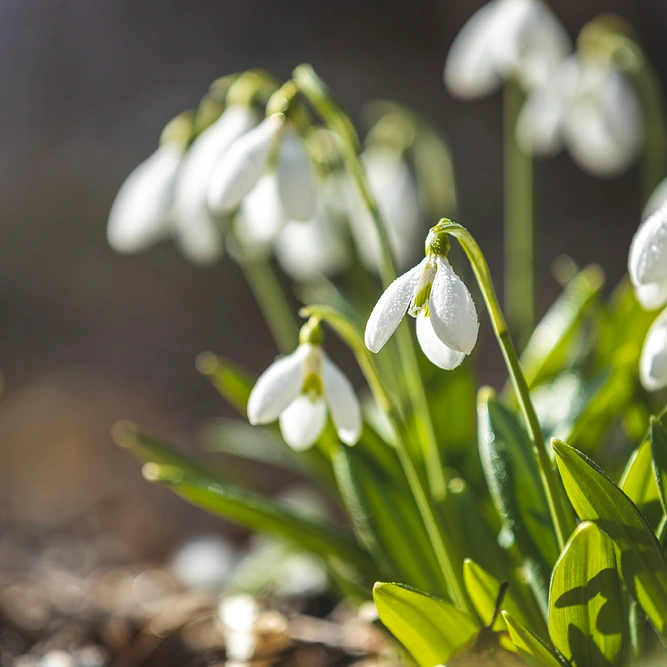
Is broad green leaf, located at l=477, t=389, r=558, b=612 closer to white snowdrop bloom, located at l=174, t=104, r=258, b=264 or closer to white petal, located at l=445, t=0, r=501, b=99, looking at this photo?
white snowdrop bloom, located at l=174, t=104, r=258, b=264

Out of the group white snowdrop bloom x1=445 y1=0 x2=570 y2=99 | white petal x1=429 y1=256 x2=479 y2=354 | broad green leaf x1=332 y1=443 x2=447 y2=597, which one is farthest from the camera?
white snowdrop bloom x1=445 y1=0 x2=570 y2=99

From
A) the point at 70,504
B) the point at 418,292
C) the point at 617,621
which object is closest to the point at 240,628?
the point at 617,621

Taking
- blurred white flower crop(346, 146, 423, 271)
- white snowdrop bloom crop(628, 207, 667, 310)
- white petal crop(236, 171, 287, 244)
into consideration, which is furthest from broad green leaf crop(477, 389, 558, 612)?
blurred white flower crop(346, 146, 423, 271)

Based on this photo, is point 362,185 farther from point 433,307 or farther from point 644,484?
point 644,484

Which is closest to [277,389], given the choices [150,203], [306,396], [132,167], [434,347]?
[306,396]

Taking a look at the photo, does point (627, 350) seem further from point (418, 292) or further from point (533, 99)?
point (533, 99)

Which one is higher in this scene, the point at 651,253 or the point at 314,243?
the point at 314,243
